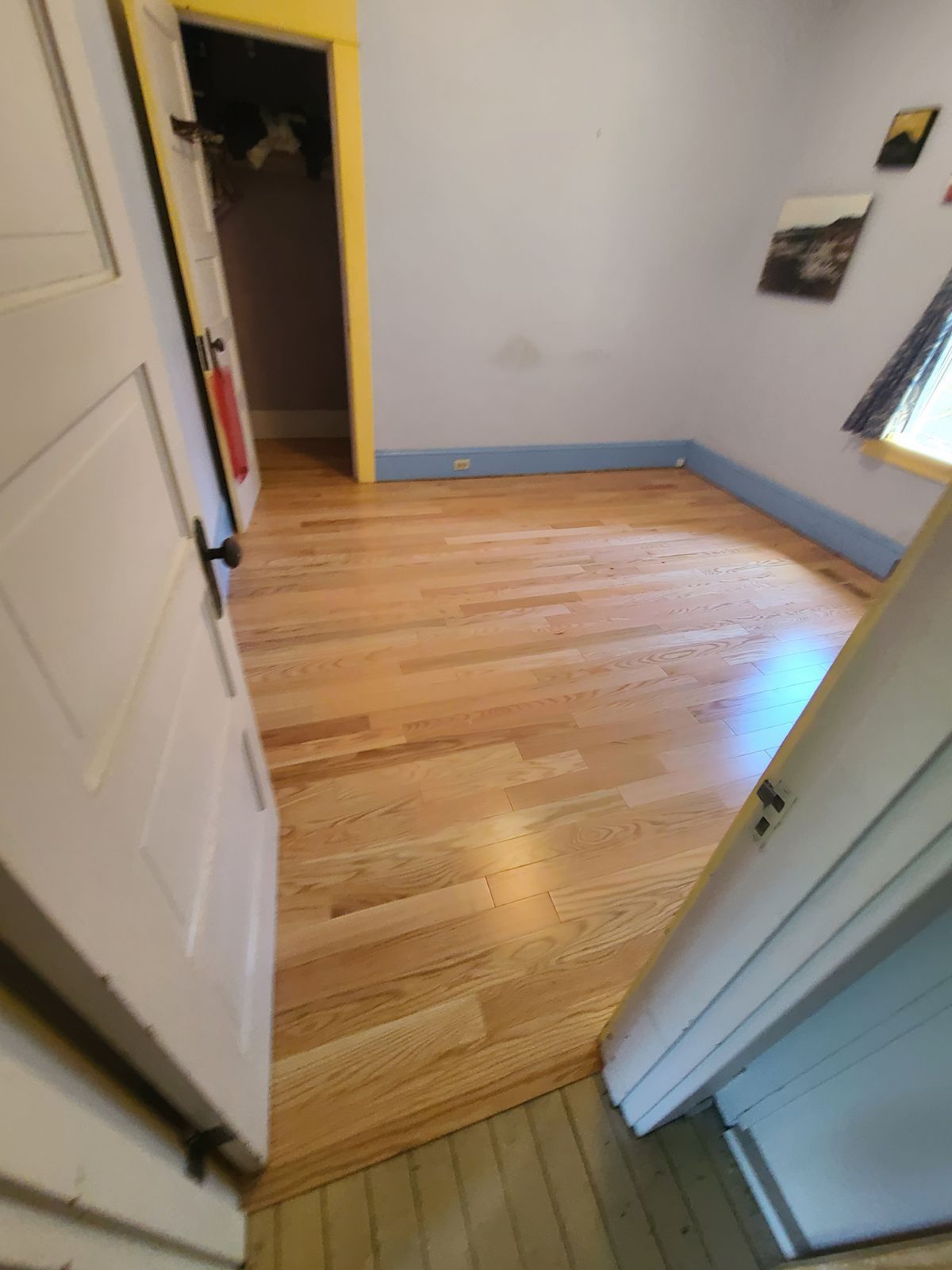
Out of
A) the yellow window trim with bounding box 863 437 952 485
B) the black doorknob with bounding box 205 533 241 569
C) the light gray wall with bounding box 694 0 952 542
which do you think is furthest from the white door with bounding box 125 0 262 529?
the yellow window trim with bounding box 863 437 952 485

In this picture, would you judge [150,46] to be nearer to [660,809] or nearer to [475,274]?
[475,274]

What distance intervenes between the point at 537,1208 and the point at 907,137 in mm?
3974

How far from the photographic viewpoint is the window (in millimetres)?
2588

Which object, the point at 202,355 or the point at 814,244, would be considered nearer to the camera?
the point at 202,355

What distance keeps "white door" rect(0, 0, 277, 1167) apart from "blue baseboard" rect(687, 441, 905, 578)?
9.78 feet

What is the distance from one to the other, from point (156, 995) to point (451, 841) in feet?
3.23

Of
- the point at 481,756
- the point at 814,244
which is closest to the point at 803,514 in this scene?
the point at 814,244

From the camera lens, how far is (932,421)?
270 centimetres

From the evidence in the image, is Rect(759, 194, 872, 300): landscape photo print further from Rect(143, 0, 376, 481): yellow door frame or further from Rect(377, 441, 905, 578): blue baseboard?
Rect(143, 0, 376, 481): yellow door frame

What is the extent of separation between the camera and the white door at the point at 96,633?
42cm

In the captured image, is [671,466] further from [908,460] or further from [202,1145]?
[202,1145]

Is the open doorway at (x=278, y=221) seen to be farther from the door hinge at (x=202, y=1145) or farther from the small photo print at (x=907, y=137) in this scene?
the door hinge at (x=202, y=1145)

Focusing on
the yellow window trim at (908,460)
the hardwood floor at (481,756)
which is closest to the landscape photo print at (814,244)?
the yellow window trim at (908,460)

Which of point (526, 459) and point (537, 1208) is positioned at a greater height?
point (526, 459)
